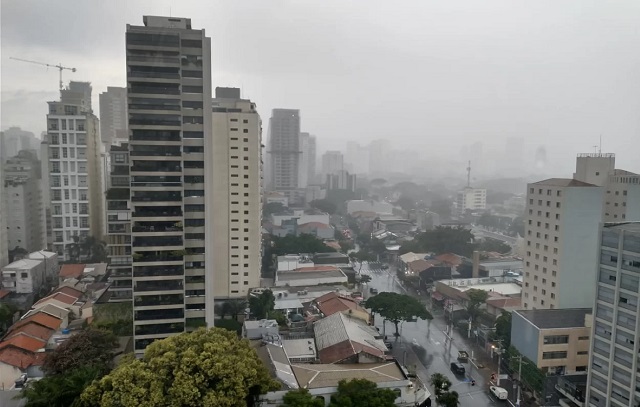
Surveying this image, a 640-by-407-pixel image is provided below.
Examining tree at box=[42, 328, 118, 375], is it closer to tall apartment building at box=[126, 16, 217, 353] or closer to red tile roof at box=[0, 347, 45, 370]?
tall apartment building at box=[126, 16, 217, 353]

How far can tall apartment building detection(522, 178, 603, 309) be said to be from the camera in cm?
988

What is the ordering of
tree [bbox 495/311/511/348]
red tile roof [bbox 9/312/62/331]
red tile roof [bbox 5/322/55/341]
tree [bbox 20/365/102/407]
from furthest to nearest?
1. red tile roof [bbox 9/312/62/331]
2. tree [bbox 495/311/511/348]
3. red tile roof [bbox 5/322/55/341]
4. tree [bbox 20/365/102/407]

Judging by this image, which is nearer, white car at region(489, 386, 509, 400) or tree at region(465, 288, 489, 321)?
white car at region(489, 386, 509, 400)

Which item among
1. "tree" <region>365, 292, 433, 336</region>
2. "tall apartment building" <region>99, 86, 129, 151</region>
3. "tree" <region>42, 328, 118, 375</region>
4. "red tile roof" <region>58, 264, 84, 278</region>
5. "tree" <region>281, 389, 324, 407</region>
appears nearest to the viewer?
"tree" <region>281, 389, 324, 407</region>

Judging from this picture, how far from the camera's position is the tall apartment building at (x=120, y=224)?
877 cm

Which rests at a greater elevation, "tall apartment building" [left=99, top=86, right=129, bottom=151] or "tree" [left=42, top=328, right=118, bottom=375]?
"tall apartment building" [left=99, top=86, right=129, bottom=151]

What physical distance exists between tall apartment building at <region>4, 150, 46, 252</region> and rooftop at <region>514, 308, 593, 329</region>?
15024 millimetres

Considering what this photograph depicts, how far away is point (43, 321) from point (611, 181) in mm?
13056

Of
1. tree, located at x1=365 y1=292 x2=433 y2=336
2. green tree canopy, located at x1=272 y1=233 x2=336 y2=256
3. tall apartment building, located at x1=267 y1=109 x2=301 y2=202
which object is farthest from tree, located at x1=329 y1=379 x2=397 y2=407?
tall apartment building, located at x1=267 y1=109 x2=301 y2=202

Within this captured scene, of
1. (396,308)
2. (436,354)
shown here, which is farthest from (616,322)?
(396,308)

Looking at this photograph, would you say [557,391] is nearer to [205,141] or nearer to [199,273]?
[199,273]

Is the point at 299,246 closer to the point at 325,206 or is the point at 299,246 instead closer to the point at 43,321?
the point at 43,321

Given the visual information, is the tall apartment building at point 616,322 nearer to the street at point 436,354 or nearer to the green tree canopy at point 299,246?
the street at point 436,354

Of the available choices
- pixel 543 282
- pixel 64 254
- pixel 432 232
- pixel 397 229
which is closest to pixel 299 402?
pixel 543 282
